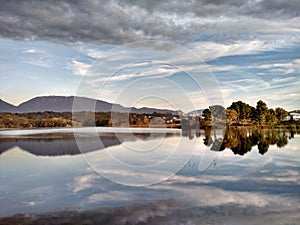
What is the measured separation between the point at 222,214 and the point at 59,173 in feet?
28.2

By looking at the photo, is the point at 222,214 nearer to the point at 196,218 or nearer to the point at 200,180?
the point at 196,218

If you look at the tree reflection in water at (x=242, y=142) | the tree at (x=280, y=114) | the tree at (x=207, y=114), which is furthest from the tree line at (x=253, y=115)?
the tree reflection in water at (x=242, y=142)

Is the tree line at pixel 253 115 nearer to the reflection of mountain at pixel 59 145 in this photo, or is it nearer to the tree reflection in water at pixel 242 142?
the tree reflection in water at pixel 242 142

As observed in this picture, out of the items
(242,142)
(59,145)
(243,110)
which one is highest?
(243,110)

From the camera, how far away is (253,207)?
31.9 feet

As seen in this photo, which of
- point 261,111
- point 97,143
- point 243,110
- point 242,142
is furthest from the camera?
point 243,110

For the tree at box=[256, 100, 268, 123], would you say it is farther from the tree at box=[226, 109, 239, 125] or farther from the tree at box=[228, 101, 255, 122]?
the tree at box=[226, 109, 239, 125]

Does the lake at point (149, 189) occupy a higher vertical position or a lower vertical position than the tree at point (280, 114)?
lower

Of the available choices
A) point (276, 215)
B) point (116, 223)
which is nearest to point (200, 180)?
point (276, 215)

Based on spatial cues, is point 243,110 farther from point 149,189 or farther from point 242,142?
point 149,189

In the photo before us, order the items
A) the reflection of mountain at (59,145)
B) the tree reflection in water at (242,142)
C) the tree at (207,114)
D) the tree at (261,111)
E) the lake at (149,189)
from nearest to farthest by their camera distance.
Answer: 1. the lake at (149,189)
2. the reflection of mountain at (59,145)
3. the tree reflection in water at (242,142)
4. the tree at (207,114)
5. the tree at (261,111)

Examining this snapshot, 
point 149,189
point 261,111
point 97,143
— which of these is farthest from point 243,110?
point 149,189

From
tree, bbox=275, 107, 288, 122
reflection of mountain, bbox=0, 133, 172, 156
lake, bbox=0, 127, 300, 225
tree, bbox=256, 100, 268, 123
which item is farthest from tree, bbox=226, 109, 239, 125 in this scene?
lake, bbox=0, 127, 300, 225

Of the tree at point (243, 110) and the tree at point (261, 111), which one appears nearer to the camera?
the tree at point (261, 111)
